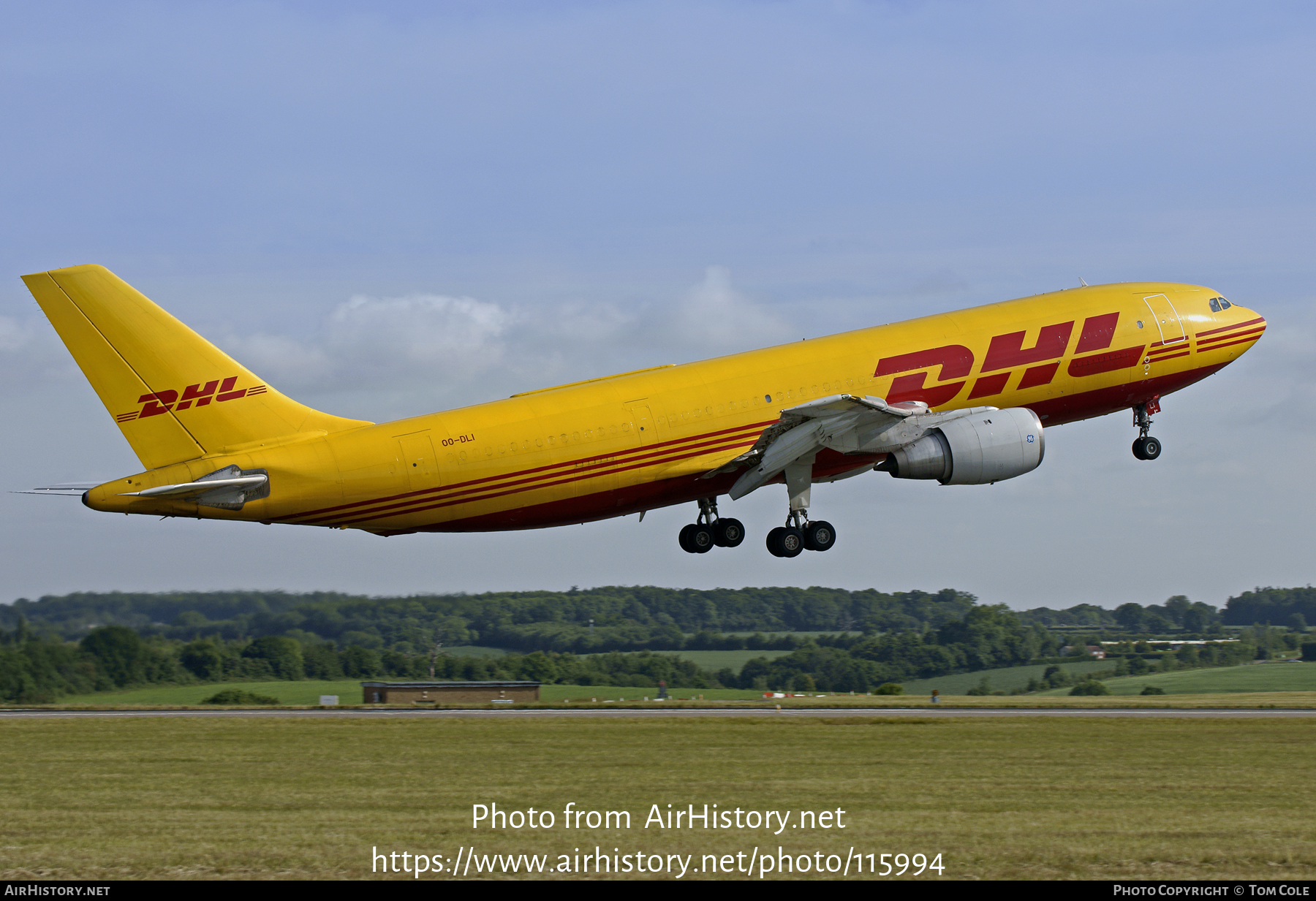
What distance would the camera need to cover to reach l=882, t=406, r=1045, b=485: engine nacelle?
3822 centimetres

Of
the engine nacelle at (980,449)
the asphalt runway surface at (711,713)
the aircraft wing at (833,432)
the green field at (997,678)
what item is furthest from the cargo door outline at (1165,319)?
the green field at (997,678)

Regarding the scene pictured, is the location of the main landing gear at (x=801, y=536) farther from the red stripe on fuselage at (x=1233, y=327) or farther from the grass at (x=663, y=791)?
the red stripe on fuselage at (x=1233, y=327)

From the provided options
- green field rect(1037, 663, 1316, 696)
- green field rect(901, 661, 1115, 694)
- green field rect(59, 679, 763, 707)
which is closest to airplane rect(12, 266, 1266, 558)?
green field rect(59, 679, 763, 707)

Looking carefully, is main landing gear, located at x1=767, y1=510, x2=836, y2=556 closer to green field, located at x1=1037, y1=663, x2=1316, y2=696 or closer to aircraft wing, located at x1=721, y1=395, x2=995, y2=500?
aircraft wing, located at x1=721, y1=395, x2=995, y2=500

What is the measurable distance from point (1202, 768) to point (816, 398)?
13887 millimetres

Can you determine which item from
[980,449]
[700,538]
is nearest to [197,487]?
[700,538]

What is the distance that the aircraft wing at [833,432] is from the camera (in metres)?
36.1

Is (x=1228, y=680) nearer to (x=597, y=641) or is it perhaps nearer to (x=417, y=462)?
(x=597, y=641)

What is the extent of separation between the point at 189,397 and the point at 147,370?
121 cm

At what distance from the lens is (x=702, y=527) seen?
42.0 metres

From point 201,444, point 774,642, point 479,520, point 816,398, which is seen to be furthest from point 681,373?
point 774,642

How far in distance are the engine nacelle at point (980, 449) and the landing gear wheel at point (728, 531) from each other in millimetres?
5827
